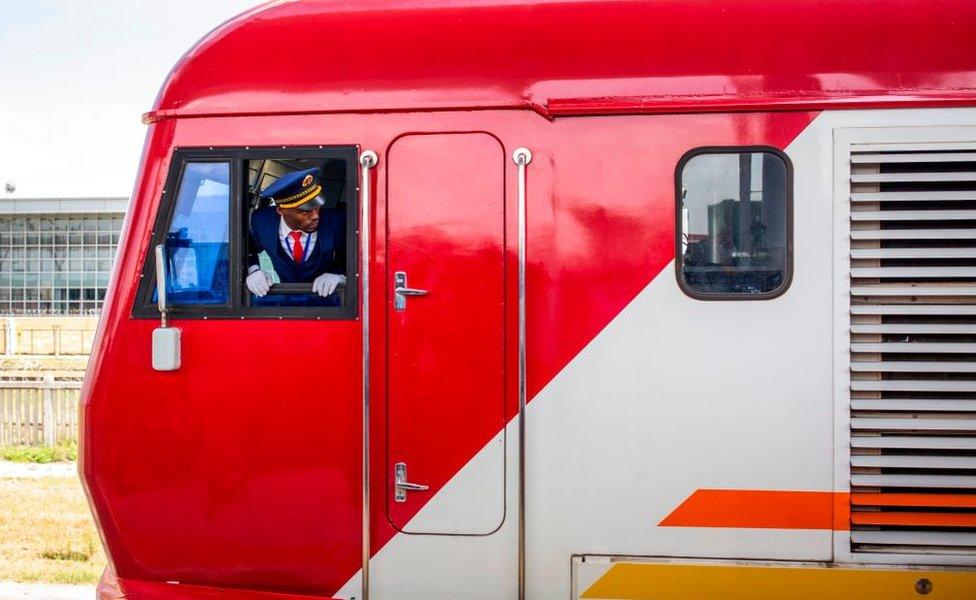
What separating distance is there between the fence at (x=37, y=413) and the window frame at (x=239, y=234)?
1012 cm

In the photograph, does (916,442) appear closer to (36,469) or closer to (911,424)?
(911,424)

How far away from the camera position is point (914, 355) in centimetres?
323

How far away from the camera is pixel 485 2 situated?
353 centimetres

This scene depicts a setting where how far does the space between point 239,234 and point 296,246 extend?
23 centimetres

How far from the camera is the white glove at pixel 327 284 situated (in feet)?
11.4

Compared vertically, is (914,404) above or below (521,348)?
below

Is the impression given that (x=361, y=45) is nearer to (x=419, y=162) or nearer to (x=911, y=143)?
(x=419, y=162)

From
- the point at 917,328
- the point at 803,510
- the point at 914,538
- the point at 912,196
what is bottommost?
the point at 914,538

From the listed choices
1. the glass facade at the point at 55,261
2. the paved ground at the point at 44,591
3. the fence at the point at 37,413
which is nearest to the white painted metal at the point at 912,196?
the paved ground at the point at 44,591

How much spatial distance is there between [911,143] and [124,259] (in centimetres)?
319

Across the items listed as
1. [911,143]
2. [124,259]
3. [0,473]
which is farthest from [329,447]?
[0,473]

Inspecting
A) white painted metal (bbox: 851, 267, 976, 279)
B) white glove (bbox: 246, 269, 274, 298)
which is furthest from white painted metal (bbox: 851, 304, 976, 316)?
white glove (bbox: 246, 269, 274, 298)

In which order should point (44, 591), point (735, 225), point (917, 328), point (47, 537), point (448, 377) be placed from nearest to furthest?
point (917, 328) < point (735, 225) < point (448, 377) < point (44, 591) < point (47, 537)

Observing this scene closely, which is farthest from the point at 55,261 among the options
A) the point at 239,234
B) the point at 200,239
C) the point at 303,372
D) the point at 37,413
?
the point at 303,372
